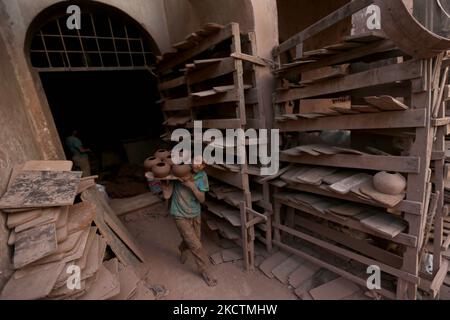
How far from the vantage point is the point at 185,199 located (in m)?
3.26

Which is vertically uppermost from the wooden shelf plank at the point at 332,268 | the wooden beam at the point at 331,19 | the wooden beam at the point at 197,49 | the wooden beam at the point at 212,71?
the wooden beam at the point at 197,49

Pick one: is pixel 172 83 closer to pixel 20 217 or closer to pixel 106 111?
pixel 20 217

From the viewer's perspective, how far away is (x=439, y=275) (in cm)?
275

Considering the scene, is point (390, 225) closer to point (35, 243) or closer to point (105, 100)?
point (35, 243)

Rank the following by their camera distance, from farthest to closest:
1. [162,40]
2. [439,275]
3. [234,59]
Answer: [162,40] → [234,59] → [439,275]

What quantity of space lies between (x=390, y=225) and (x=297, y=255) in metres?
1.55

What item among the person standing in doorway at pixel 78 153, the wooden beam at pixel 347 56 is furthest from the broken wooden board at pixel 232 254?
the person standing in doorway at pixel 78 153

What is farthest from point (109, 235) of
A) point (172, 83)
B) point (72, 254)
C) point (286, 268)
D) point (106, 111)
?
point (106, 111)

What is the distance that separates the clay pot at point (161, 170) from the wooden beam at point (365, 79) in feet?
6.00

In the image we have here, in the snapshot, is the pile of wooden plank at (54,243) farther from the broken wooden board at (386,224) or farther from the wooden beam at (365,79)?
the wooden beam at (365,79)

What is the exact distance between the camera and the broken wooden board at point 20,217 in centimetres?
240

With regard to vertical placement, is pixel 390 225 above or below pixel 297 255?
above

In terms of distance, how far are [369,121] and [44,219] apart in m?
3.49

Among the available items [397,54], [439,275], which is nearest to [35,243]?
[397,54]
